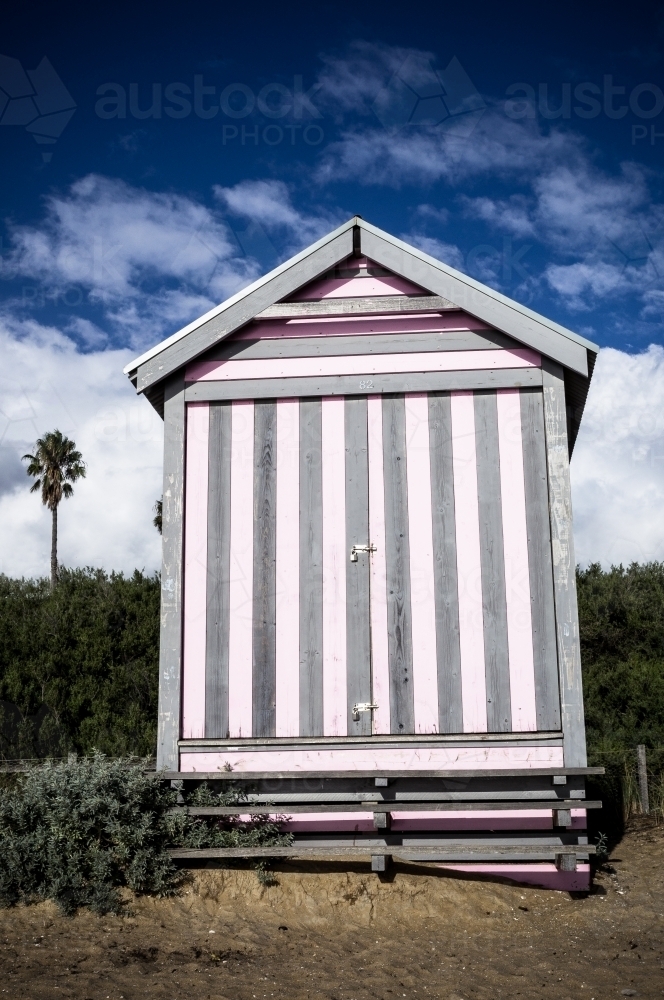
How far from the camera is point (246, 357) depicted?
8.07 metres

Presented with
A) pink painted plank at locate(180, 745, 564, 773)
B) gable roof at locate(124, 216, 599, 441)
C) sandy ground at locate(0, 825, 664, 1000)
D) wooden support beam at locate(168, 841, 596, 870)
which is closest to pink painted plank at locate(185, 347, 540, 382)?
gable roof at locate(124, 216, 599, 441)

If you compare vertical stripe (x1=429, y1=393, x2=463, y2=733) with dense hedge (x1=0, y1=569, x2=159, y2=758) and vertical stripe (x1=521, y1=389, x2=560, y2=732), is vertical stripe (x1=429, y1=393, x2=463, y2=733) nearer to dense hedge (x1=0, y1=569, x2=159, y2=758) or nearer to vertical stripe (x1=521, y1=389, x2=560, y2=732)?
vertical stripe (x1=521, y1=389, x2=560, y2=732)

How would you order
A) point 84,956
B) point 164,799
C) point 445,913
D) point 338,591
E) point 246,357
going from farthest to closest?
point 246,357, point 338,591, point 164,799, point 445,913, point 84,956

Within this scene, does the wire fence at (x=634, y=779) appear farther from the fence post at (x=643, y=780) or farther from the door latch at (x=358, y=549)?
the door latch at (x=358, y=549)

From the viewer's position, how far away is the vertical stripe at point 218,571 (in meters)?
7.48

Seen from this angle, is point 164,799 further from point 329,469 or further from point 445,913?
point 329,469

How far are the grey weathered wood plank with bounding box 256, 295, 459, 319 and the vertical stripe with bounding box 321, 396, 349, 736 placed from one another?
2.79 feet

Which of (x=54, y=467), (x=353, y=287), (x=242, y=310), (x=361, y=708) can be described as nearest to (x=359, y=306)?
(x=353, y=287)

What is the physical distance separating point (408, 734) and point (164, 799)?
2.15 meters

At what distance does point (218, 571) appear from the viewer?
770cm

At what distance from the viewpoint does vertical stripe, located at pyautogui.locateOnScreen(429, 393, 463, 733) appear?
289 inches

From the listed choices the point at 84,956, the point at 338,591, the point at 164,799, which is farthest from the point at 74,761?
the point at 338,591

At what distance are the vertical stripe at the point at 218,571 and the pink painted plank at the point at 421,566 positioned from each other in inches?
66.5

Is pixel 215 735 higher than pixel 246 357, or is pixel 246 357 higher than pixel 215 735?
pixel 246 357
